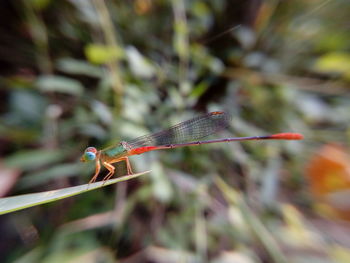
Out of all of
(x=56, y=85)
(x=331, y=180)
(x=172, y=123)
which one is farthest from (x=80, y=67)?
(x=331, y=180)

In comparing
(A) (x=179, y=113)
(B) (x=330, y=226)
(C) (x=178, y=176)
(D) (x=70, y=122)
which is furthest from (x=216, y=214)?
(D) (x=70, y=122)

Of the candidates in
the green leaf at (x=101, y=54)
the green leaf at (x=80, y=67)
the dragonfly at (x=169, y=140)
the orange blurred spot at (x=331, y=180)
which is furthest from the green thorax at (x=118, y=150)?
the orange blurred spot at (x=331, y=180)

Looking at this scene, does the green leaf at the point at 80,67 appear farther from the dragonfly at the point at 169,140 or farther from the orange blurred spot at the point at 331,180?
the orange blurred spot at the point at 331,180

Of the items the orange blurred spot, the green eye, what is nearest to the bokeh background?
the orange blurred spot

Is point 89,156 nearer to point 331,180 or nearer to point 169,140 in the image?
point 169,140

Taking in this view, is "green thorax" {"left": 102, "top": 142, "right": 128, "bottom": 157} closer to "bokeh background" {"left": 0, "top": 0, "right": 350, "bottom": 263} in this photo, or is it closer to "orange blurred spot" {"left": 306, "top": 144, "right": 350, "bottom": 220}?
"bokeh background" {"left": 0, "top": 0, "right": 350, "bottom": 263}
